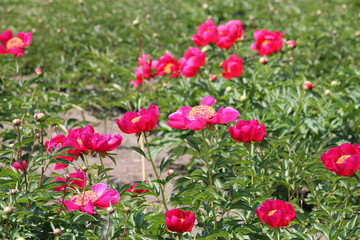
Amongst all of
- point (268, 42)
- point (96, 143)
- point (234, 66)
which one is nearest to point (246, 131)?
point (96, 143)

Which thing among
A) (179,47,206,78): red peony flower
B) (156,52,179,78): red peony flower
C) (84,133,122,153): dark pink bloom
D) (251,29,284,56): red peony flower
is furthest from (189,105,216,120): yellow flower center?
(251,29,284,56): red peony flower

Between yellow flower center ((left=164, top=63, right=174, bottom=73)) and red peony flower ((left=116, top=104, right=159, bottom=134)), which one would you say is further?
yellow flower center ((left=164, top=63, right=174, bottom=73))

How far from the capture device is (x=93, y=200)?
1778 mm

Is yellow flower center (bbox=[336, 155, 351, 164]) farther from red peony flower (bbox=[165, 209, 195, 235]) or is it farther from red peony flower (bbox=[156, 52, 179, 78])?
red peony flower (bbox=[156, 52, 179, 78])

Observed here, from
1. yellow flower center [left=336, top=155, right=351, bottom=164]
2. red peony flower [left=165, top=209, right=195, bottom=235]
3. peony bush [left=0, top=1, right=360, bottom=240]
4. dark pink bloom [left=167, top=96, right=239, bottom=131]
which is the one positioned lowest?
peony bush [left=0, top=1, right=360, bottom=240]

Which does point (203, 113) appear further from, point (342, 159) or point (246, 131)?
point (342, 159)

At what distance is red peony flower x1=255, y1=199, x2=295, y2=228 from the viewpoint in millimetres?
1606

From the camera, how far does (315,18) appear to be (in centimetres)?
535

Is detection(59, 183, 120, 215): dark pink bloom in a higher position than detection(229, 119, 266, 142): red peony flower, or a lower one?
lower

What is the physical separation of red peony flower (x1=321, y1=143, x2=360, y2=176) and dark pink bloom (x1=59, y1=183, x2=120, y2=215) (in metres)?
0.86

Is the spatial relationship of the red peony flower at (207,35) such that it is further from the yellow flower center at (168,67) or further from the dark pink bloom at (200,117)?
the dark pink bloom at (200,117)

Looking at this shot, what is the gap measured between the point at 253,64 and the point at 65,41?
7.76 ft

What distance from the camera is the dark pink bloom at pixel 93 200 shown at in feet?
5.71

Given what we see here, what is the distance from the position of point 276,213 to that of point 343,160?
1.32ft
